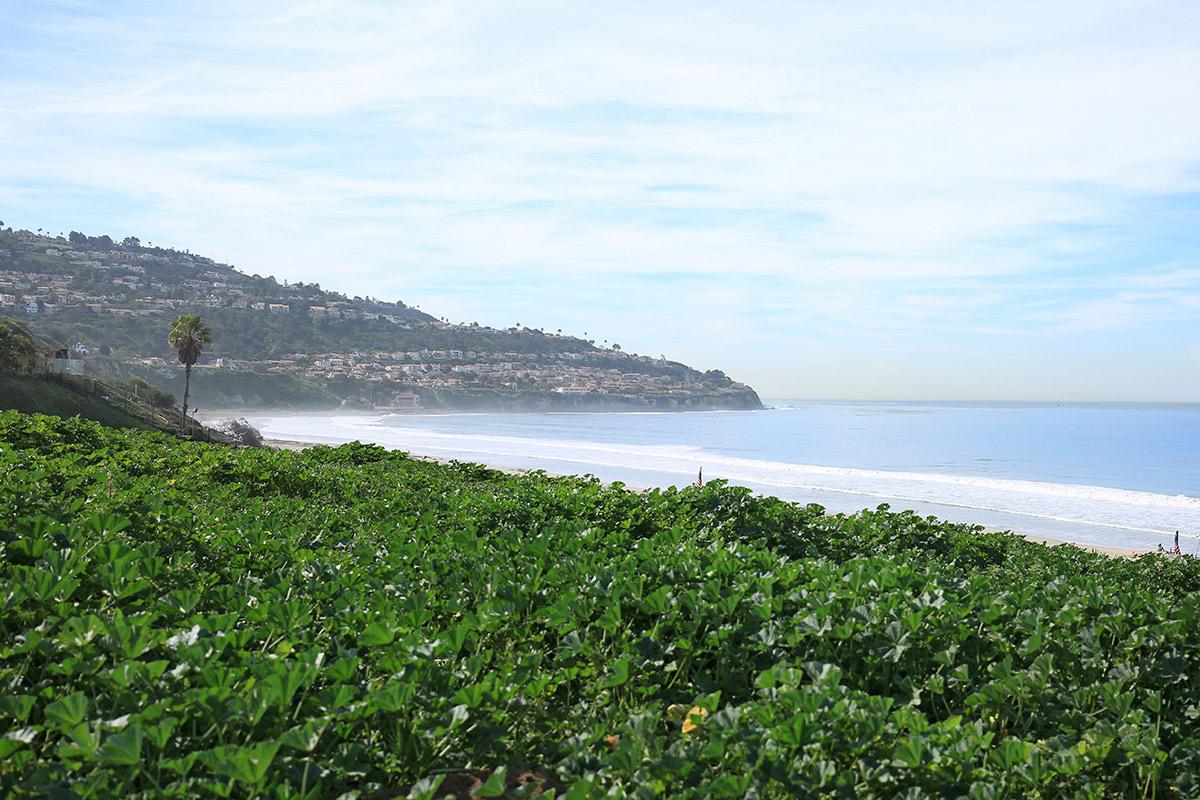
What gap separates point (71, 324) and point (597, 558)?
5321 inches

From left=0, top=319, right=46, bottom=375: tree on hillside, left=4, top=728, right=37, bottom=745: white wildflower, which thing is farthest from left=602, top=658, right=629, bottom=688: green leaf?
left=0, top=319, right=46, bottom=375: tree on hillside

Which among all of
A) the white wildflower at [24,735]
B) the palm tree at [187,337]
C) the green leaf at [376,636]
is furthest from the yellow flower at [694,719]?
the palm tree at [187,337]

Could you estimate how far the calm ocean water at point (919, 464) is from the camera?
37156 millimetres

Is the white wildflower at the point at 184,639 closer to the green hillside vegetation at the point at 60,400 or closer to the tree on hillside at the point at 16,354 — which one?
the green hillside vegetation at the point at 60,400

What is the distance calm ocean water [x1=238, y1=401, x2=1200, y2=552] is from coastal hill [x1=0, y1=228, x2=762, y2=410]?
88.8ft

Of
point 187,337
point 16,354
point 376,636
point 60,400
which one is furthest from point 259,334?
point 376,636

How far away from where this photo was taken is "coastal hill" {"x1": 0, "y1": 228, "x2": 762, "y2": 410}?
11750 centimetres

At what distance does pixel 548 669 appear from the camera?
11.1 ft

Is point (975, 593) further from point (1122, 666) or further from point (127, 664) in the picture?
point (127, 664)

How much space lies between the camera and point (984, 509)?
124 ft

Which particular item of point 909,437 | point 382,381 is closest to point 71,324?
point 382,381

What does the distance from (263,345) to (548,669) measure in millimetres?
155452

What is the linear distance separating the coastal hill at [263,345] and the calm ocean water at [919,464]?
27075 mm

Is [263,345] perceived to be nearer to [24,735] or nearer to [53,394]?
[53,394]
